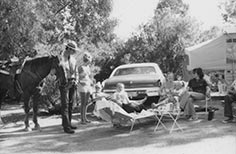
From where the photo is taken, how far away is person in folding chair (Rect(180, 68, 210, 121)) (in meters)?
7.53

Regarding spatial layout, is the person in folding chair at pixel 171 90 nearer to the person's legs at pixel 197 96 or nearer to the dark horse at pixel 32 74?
the person's legs at pixel 197 96

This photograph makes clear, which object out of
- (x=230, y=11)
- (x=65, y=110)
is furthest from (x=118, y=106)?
(x=230, y=11)

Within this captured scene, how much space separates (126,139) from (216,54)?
577 cm

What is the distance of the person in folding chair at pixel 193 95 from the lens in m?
7.53

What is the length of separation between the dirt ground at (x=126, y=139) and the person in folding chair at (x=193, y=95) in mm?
257

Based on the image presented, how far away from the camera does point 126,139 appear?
5883mm

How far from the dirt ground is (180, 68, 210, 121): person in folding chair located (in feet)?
0.84

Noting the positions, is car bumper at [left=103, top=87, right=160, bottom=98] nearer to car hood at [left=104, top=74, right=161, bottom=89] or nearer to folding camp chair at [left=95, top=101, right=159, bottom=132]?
car hood at [left=104, top=74, right=161, bottom=89]

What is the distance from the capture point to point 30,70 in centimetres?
667

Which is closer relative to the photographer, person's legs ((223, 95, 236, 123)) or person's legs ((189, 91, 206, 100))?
person's legs ((223, 95, 236, 123))

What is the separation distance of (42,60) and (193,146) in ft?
12.1

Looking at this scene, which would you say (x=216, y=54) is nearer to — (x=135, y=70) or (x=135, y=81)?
(x=135, y=70)

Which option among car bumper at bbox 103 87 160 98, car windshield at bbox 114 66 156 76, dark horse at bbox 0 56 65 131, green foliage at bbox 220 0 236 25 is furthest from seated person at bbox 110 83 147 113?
green foliage at bbox 220 0 236 25

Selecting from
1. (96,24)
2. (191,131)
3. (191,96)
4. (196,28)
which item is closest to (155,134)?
(191,131)
